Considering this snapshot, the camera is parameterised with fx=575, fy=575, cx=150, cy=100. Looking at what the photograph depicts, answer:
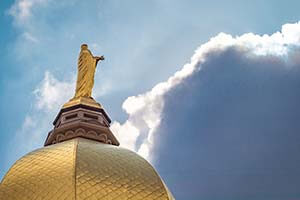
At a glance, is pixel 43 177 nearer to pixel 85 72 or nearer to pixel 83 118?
pixel 83 118

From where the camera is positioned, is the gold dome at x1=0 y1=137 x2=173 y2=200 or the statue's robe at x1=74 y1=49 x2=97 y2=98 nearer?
the gold dome at x1=0 y1=137 x2=173 y2=200

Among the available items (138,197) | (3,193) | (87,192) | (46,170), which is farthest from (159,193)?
(3,193)

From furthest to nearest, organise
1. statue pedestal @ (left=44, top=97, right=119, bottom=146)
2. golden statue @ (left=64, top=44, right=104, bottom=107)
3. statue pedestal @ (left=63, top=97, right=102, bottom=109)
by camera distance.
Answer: golden statue @ (left=64, top=44, right=104, bottom=107) → statue pedestal @ (left=63, top=97, right=102, bottom=109) → statue pedestal @ (left=44, top=97, right=119, bottom=146)

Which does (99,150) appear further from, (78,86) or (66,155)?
(78,86)

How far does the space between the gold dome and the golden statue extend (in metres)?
5.95

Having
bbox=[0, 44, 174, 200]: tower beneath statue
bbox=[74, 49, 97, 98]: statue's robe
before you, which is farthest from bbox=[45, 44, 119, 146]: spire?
bbox=[0, 44, 174, 200]: tower beneath statue

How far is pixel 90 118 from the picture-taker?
28984 millimetres

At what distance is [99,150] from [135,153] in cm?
176

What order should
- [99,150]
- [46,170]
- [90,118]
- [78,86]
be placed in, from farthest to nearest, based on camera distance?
[78,86]
[90,118]
[99,150]
[46,170]

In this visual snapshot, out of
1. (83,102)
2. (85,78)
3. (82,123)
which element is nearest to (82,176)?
(82,123)

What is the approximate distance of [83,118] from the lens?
93.8 ft

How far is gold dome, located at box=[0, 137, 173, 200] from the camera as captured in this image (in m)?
21.2

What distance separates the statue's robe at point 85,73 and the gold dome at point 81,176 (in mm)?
7110

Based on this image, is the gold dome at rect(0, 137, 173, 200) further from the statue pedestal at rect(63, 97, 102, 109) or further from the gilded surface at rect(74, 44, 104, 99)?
the gilded surface at rect(74, 44, 104, 99)
